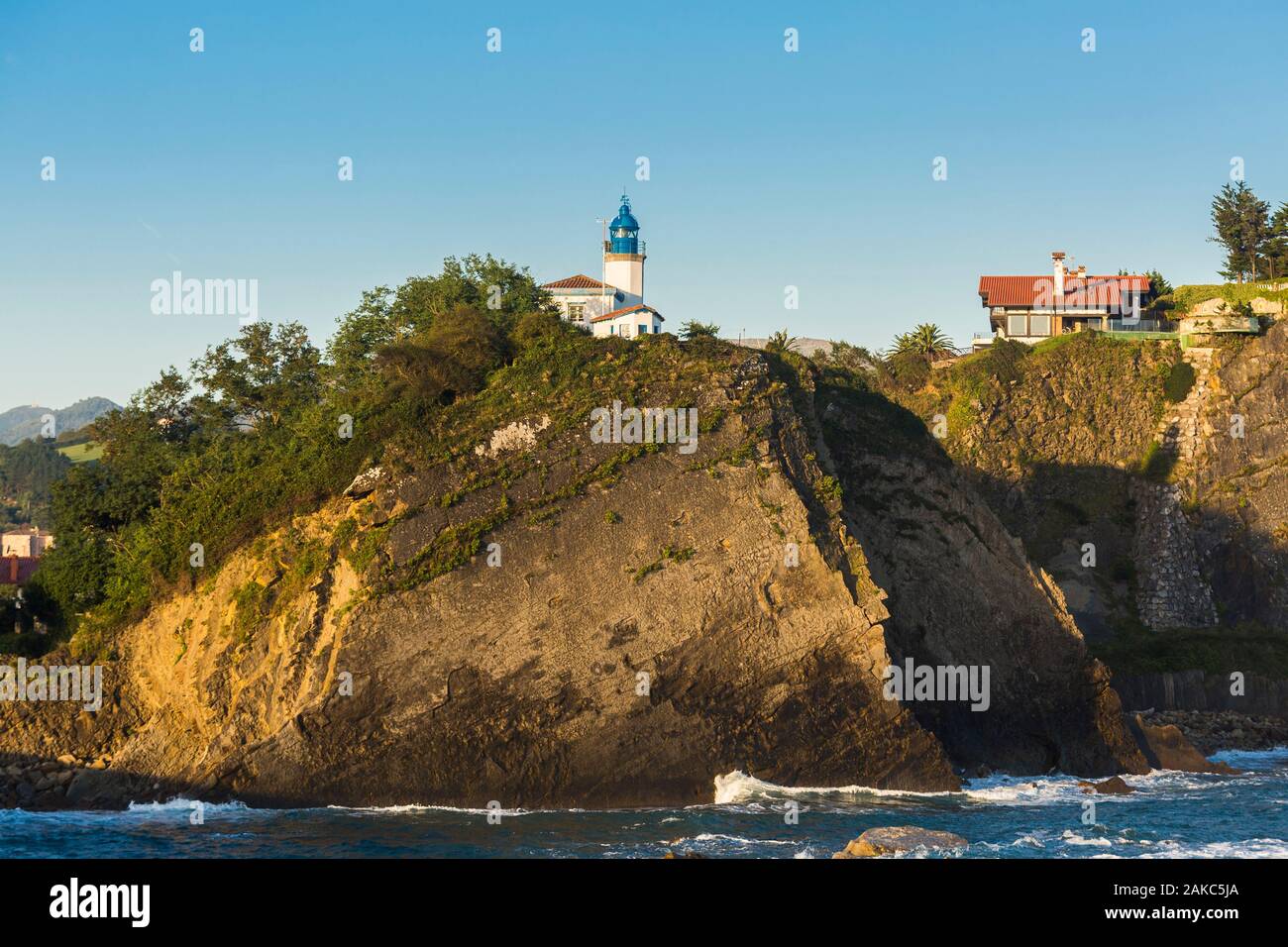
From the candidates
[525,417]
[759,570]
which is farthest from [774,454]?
[525,417]

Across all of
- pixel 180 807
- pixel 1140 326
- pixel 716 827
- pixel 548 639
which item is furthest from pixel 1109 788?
pixel 1140 326

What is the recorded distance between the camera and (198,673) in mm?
35500

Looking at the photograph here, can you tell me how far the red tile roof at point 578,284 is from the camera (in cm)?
5783

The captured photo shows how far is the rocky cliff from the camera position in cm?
3350

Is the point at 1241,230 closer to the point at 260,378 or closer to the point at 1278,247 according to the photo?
the point at 1278,247

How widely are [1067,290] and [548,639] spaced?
47.6 metres

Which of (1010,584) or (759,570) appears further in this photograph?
(1010,584)

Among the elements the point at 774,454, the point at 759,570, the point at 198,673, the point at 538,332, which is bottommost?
the point at 198,673

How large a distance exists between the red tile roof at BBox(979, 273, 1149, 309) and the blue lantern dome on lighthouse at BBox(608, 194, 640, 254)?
79.3ft

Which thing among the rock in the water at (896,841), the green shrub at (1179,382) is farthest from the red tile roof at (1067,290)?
the rock in the water at (896,841)

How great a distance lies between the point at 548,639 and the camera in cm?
3431

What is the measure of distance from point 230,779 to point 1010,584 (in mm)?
21429

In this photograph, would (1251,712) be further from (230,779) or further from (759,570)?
(230,779)
